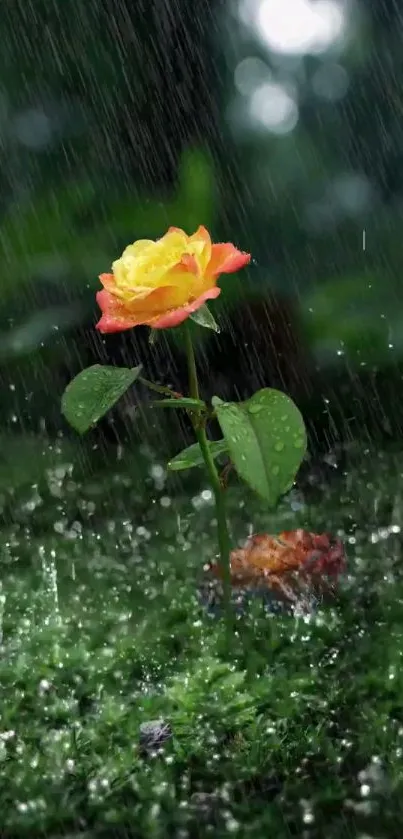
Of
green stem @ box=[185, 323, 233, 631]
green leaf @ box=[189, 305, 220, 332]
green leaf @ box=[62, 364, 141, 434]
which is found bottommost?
green stem @ box=[185, 323, 233, 631]

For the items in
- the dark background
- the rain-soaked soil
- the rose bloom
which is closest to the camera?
the rain-soaked soil

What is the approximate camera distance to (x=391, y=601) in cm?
134

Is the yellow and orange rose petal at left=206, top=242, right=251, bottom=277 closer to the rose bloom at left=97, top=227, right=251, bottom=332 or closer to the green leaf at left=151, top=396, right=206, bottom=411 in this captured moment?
the rose bloom at left=97, top=227, right=251, bottom=332

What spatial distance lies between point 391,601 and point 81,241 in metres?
1.23

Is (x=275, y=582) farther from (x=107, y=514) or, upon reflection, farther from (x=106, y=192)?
(x=106, y=192)

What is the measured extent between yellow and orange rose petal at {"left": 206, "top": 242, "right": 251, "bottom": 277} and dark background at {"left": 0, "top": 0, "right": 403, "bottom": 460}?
1.00 metres

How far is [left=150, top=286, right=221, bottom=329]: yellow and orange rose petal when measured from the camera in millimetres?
1054

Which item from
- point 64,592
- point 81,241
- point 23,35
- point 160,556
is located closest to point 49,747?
point 64,592

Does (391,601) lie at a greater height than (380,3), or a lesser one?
lesser

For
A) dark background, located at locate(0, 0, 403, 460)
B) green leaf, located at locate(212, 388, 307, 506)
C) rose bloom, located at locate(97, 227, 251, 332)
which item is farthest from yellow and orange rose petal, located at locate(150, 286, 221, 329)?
dark background, located at locate(0, 0, 403, 460)

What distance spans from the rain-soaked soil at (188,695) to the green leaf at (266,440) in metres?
0.24

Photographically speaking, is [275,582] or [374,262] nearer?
[275,582]

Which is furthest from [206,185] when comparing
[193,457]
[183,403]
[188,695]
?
[188,695]

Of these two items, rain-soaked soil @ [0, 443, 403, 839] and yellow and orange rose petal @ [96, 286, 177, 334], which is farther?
yellow and orange rose petal @ [96, 286, 177, 334]
